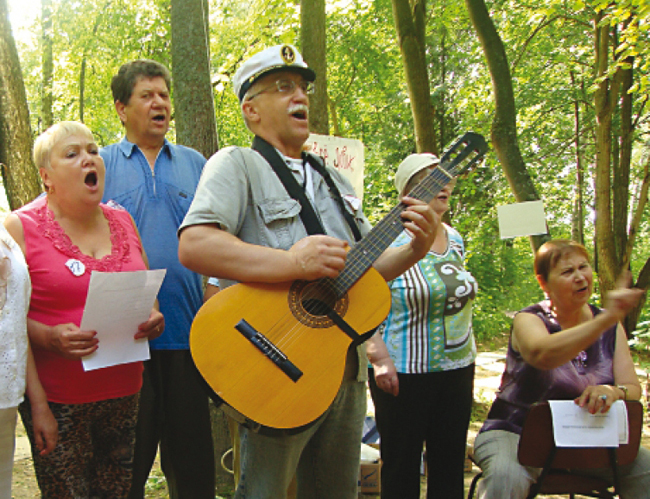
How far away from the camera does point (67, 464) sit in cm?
207

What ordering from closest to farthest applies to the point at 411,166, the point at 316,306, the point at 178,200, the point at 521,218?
the point at 316,306 → the point at 178,200 → the point at 411,166 → the point at 521,218

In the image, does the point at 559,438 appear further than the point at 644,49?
No

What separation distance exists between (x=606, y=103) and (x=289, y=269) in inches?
358

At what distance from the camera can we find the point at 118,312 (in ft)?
6.86

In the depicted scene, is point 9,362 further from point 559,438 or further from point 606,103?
point 606,103

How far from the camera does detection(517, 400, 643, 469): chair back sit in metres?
2.54

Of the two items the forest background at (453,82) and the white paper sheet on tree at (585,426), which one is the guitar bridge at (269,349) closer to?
the white paper sheet on tree at (585,426)

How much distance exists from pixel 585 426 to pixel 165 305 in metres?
1.99

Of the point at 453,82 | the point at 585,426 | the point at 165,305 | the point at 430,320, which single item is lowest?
the point at 585,426

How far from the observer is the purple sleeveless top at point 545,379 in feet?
8.93

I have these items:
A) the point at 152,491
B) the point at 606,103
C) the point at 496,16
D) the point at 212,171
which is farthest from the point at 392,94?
the point at 212,171

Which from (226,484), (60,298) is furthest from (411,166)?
(226,484)

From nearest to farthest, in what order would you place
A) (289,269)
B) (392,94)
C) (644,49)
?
(289,269) → (644,49) → (392,94)

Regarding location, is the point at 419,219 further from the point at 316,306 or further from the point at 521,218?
the point at 521,218
